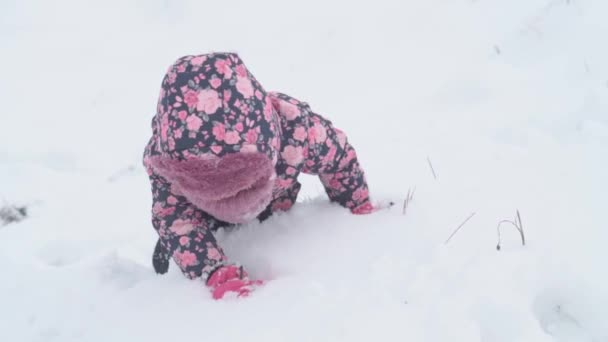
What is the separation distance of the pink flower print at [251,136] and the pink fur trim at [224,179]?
0.05m

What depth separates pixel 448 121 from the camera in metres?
2.54

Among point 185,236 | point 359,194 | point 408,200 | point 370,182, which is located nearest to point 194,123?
point 185,236

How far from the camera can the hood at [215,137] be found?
3.94ft

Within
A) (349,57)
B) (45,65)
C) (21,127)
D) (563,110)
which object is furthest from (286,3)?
(563,110)

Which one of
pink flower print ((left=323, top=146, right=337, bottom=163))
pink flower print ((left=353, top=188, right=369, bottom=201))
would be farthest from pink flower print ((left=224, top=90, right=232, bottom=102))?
pink flower print ((left=353, top=188, right=369, bottom=201))

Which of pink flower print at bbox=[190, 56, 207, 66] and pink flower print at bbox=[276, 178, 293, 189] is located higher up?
pink flower print at bbox=[190, 56, 207, 66]

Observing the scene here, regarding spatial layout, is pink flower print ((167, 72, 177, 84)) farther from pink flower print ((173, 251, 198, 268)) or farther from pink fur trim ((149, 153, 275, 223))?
pink flower print ((173, 251, 198, 268))

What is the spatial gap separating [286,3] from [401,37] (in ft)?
5.40

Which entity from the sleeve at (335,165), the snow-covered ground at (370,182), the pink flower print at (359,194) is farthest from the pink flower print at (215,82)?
the pink flower print at (359,194)

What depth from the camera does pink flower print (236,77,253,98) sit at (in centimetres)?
126

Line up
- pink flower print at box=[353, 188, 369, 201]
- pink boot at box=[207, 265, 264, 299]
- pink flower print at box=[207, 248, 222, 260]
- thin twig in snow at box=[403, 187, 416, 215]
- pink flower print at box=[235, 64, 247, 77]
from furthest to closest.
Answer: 1. pink flower print at box=[353, 188, 369, 201]
2. thin twig in snow at box=[403, 187, 416, 215]
3. pink flower print at box=[207, 248, 222, 260]
4. pink boot at box=[207, 265, 264, 299]
5. pink flower print at box=[235, 64, 247, 77]

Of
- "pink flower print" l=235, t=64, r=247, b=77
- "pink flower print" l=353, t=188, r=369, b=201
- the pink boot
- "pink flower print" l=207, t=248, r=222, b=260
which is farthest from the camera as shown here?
"pink flower print" l=353, t=188, r=369, b=201

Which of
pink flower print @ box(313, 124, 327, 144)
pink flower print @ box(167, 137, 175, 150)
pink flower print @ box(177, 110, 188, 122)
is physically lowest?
pink flower print @ box(313, 124, 327, 144)

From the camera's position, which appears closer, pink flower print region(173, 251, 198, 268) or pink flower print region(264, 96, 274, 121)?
pink flower print region(264, 96, 274, 121)
